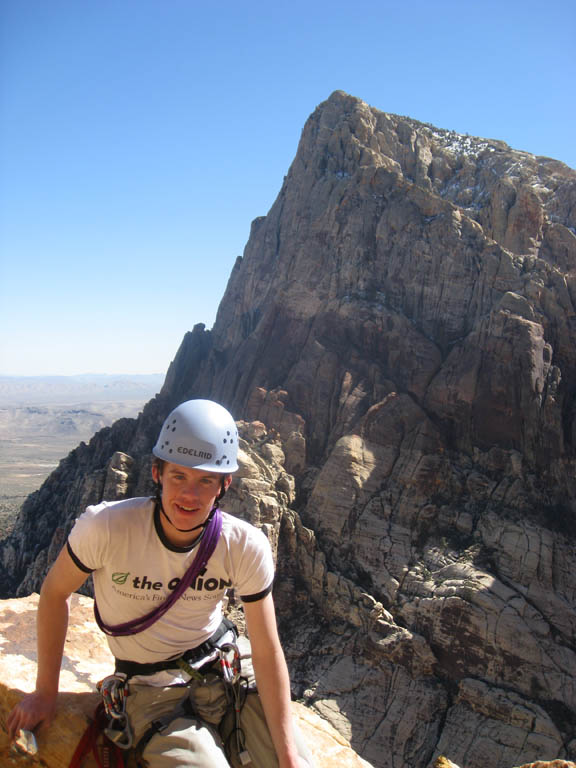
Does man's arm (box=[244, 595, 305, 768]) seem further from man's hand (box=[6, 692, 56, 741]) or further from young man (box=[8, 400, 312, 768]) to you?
man's hand (box=[6, 692, 56, 741])

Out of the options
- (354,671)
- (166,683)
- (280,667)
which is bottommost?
(354,671)

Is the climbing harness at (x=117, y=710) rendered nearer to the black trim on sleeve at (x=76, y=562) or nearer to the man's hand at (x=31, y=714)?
the man's hand at (x=31, y=714)

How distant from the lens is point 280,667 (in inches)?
179

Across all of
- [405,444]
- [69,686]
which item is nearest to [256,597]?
[69,686]

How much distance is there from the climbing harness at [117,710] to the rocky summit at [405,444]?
22.6 meters

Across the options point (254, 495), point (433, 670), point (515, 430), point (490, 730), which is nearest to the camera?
point (490, 730)

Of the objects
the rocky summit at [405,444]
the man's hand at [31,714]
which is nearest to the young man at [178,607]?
the man's hand at [31,714]

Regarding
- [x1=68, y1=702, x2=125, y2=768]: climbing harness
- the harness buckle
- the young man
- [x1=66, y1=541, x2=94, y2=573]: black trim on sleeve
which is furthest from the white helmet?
[x1=68, y1=702, x2=125, y2=768]: climbing harness

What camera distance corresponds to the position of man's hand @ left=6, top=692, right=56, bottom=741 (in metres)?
4.21

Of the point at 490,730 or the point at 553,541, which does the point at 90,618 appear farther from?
the point at 553,541

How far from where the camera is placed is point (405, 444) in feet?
106

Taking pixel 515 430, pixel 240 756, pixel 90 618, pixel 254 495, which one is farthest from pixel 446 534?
pixel 240 756

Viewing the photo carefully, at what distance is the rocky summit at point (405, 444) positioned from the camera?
976 inches

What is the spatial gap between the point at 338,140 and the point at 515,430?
1093 inches
